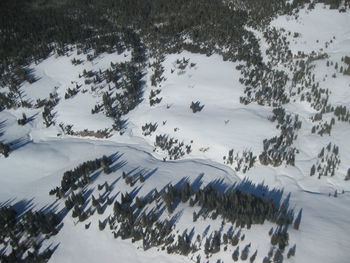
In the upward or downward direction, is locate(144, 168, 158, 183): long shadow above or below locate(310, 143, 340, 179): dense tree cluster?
below

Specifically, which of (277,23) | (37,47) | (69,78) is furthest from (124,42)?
(277,23)

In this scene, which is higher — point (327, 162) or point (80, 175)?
point (327, 162)


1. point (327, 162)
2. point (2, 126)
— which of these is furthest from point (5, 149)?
point (327, 162)

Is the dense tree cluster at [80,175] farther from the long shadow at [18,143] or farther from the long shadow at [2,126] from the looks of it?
the long shadow at [2,126]

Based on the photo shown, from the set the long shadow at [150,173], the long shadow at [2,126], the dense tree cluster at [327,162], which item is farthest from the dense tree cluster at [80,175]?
the dense tree cluster at [327,162]

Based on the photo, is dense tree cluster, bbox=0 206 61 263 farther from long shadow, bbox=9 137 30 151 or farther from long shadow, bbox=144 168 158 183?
long shadow, bbox=9 137 30 151

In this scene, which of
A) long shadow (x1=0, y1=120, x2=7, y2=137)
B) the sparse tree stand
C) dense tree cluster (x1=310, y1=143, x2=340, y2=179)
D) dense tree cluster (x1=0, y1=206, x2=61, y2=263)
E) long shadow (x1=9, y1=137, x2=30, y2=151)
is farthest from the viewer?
long shadow (x1=0, y1=120, x2=7, y2=137)

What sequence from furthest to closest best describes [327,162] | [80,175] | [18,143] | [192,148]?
1. [18,143]
2. [192,148]
3. [80,175]
4. [327,162]

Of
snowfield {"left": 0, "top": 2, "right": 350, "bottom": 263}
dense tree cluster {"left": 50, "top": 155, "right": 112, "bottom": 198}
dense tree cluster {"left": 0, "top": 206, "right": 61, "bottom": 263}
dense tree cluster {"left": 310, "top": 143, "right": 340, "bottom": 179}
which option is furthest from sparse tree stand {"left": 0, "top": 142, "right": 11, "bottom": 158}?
dense tree cluster {"left": 310, "top": 143, "right": 340, "bottom": 179}

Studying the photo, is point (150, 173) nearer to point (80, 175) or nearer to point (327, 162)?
point (80, 175)
